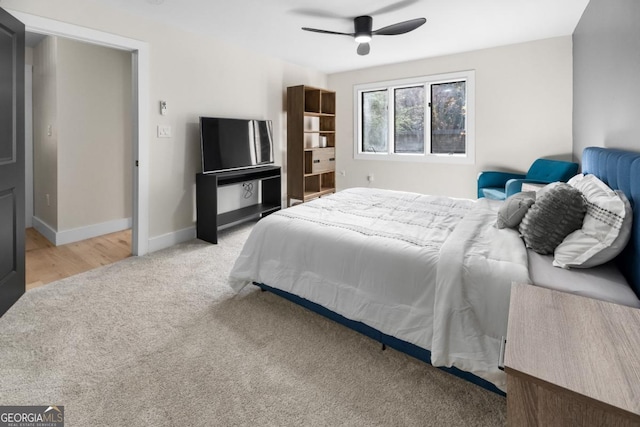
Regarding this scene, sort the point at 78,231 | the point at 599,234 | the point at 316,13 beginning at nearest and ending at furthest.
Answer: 1. the point at 599,234
2. the point at 316,13
3. the point at 78,231

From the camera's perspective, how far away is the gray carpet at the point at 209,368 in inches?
58.3

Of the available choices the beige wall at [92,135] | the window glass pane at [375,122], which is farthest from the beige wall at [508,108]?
the beige wall at [92,135]

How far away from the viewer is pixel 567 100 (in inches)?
162

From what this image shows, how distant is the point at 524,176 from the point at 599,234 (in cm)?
310

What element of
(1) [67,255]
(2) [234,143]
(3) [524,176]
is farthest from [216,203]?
(3) [524,176]

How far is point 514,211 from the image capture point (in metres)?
2.01

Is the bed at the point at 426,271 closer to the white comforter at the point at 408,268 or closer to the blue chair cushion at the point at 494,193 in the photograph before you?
the white comforter at the point at 408,268

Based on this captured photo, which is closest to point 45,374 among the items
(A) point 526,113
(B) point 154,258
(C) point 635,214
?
(B) point 154,258

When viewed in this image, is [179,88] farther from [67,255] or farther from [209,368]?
[209,368]

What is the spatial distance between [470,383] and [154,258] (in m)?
2.96

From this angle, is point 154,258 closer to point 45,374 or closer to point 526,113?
point 45,374

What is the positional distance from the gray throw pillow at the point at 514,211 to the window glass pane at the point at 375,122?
12.4 ft

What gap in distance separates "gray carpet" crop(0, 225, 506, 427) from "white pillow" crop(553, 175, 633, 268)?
0.72 m

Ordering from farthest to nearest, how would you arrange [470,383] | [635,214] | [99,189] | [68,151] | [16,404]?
[99,189], [68,151], [470,383], [16,404], [635,214]
